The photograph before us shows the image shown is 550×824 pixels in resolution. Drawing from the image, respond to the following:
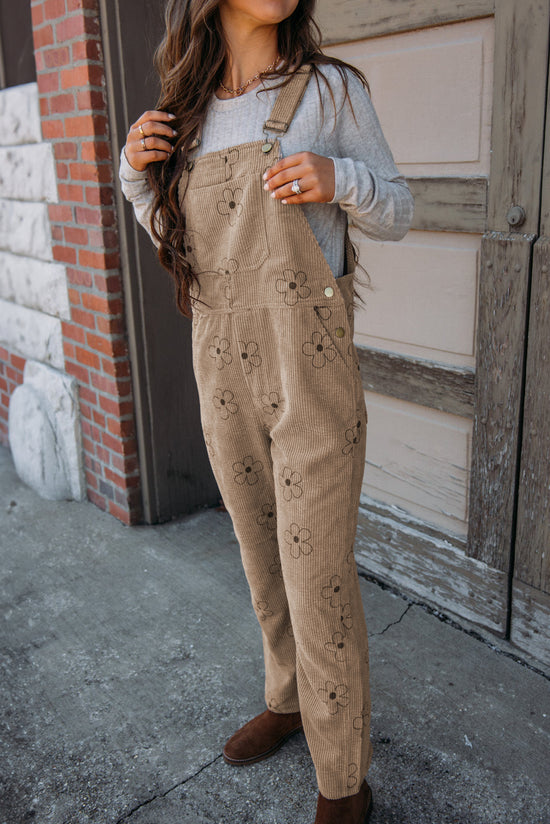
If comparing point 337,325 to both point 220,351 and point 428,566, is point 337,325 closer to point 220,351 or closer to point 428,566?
point 220,351

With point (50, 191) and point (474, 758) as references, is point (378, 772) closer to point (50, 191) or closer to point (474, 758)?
point (474, 758)

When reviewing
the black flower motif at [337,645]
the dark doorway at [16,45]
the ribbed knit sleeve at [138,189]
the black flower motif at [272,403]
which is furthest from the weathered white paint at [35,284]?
the black flower motif at [337,645]

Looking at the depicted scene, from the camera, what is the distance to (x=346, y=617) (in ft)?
5.64

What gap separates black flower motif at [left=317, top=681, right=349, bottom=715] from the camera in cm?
173

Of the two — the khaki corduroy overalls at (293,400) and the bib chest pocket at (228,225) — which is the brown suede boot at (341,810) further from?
the bib chest pocket at (228,225)

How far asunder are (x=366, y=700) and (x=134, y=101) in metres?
2.51

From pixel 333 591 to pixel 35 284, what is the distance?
9.18 ft

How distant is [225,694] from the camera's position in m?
2.40

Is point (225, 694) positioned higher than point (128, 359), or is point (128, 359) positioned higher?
point (128, 359)

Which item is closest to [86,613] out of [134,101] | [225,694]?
[225,694]

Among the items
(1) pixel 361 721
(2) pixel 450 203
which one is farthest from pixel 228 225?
(1) pixel 361 721

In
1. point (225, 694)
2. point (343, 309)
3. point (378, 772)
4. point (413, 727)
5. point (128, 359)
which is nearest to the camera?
point (343, 309)

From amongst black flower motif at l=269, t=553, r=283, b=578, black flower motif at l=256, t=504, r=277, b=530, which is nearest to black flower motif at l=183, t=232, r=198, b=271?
black flower motif at l=256, t=504, r=277, b=530

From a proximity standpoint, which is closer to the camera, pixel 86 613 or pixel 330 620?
pixel 330 620
